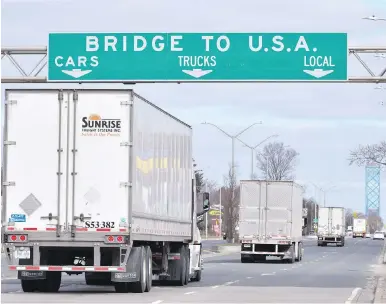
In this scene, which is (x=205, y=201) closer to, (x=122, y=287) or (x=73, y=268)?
(x=122, y=287)

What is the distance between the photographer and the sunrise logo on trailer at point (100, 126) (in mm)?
22719

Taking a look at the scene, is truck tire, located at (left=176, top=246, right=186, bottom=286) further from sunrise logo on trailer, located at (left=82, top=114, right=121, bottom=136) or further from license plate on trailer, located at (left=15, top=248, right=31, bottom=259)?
sunrise logo on trailer, located at (left=82, top=114, right=121, bottom=136)

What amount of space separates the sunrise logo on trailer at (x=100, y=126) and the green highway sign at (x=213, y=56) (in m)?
6.22

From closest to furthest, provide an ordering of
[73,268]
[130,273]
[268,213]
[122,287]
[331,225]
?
[73,268] < [130,273] < [122,287] < [268,213] < [331,225]

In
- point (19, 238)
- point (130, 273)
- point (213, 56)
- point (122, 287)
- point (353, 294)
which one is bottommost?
point (353, 294)

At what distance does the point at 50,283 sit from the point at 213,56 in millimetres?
7826

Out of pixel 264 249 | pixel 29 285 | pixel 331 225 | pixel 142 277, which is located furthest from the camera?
pixel 331 225

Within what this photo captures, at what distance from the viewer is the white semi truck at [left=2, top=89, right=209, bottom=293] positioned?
22.5 m

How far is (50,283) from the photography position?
81.1 ft

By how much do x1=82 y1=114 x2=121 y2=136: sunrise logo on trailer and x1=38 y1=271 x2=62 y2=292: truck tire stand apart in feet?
12.6

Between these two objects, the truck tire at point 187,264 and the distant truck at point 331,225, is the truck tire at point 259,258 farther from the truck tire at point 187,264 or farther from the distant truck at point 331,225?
the distant truck at point 331,225

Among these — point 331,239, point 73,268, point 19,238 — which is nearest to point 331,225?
point 331,239

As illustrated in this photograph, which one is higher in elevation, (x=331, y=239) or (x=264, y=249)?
(x=264, y=249)

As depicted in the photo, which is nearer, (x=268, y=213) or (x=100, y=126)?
(x=100, y=126)
